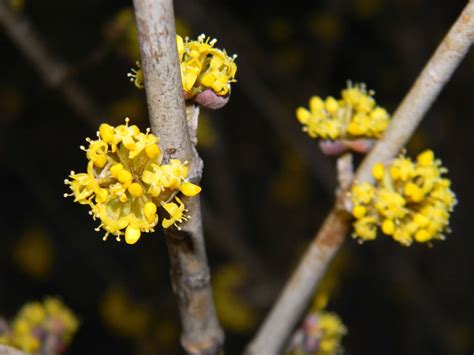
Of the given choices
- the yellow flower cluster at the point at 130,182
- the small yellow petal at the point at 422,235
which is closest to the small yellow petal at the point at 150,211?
the yellow flower cluster at the point at 130,182

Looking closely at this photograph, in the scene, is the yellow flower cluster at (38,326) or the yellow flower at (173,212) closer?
the yellow flower at (173,212)

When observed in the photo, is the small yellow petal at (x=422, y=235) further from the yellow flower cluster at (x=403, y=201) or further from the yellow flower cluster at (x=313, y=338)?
the yellow flower cluster at (x=313, y=338)

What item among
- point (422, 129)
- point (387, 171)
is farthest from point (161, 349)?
point (387, 171)

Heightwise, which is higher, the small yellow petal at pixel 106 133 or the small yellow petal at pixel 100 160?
the small yellow petal at pixel 106 133

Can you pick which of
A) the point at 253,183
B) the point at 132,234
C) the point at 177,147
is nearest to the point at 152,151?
the point at 177,147

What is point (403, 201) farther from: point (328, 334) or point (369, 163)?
point (328, 334)

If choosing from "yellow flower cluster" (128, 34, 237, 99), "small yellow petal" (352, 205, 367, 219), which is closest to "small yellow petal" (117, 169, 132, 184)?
"yellow flower cluster" (128, 34, 237, 99)
